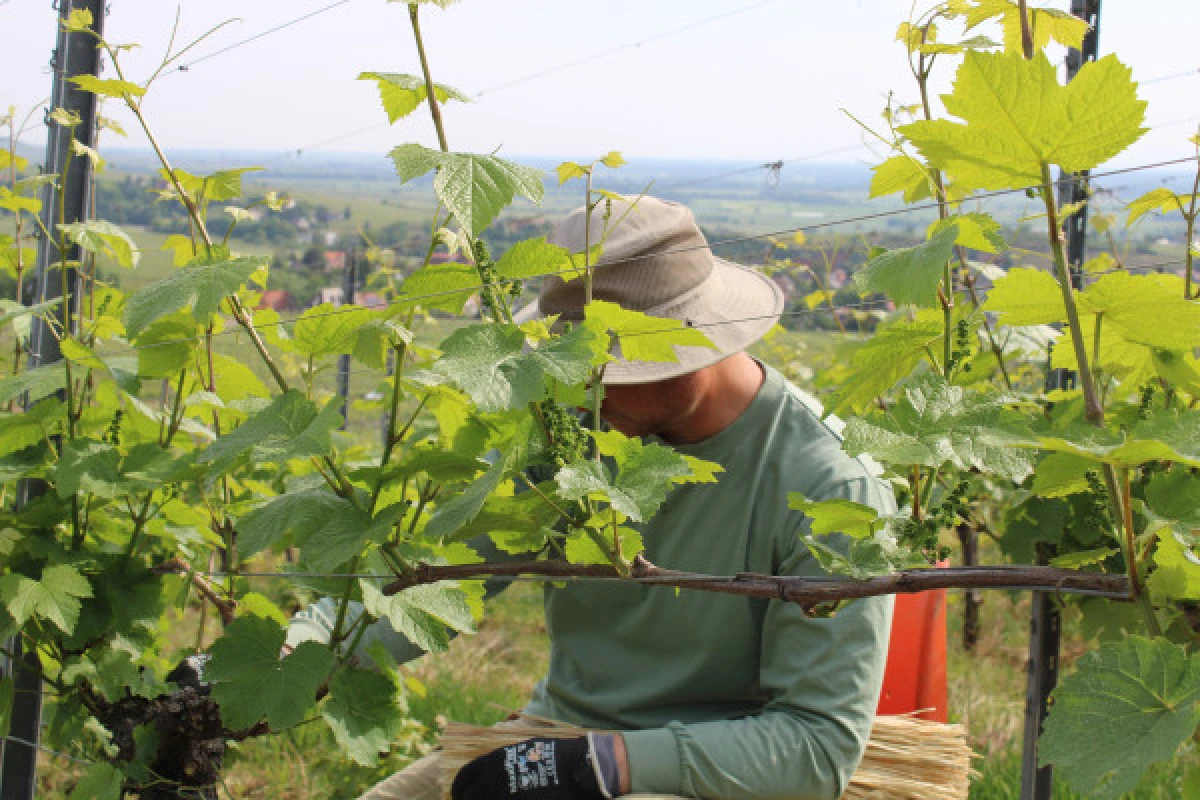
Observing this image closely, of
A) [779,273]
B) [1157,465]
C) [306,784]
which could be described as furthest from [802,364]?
[1157,465]

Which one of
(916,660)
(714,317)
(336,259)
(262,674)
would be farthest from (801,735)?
(336,259)

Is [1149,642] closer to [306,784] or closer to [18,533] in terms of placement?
[18,533]

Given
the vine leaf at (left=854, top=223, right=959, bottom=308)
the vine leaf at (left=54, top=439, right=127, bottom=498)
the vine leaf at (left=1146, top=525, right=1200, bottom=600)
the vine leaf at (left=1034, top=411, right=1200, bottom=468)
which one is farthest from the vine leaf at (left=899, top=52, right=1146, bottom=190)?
the vine leaf at (left=54, top=439, right=127, bottom=498)

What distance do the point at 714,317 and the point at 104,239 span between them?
44.3 inches

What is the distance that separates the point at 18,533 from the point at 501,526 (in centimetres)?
114

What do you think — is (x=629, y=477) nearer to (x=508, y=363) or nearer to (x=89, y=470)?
(x=508, y=363)

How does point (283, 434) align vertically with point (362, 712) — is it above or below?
above

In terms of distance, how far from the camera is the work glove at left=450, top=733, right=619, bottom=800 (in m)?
2.04

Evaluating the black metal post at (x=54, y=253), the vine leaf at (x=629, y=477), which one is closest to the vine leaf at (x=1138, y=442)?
the vine leaf at (x=629, y=477)

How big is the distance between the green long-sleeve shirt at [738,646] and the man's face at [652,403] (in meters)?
0.13

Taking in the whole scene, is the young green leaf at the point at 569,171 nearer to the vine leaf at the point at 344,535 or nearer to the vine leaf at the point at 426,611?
the vine leaf at the point at 344,535

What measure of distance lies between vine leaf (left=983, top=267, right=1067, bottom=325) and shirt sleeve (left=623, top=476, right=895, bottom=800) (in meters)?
1.01

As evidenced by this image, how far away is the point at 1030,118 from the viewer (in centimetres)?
93

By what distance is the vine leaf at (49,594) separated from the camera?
75.5 inches
